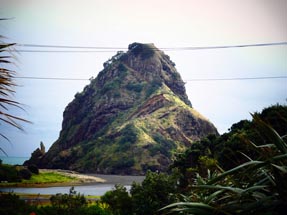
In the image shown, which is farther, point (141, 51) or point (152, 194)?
point (141, 51)

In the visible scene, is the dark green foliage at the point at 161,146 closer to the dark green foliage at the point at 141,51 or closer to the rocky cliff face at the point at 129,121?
the rocky cliff face at the point at 129,121

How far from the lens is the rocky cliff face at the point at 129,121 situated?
424 feet

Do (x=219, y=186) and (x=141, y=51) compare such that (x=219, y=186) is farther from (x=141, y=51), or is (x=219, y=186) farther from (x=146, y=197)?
(x=141, y=51)

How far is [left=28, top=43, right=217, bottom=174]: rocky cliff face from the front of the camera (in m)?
129

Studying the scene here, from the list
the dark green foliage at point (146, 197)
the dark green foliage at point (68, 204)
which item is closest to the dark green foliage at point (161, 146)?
the dark green foliage at point (146, 197)

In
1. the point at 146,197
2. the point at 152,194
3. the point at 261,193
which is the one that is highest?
the point at 261,193

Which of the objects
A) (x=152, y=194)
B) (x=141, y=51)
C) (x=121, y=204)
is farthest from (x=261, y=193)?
(x=141, y=51)

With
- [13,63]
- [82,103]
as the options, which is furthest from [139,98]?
[13,63]

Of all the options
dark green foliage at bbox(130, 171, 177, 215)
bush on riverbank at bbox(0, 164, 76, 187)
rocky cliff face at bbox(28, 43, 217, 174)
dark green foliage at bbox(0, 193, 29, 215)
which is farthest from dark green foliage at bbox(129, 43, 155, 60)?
dark green foliage at bbox(0, 193, 29, 215)

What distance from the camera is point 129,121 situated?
494 ft

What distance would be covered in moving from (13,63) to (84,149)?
476ft

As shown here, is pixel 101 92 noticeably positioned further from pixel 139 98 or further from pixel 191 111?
pixel 191 111

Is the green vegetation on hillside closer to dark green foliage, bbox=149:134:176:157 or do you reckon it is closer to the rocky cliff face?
dark green foliage, bbox=149:134:176:157

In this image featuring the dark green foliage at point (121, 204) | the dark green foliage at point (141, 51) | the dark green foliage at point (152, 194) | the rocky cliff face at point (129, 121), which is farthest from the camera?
the dark green foliage at point (141, 51)
